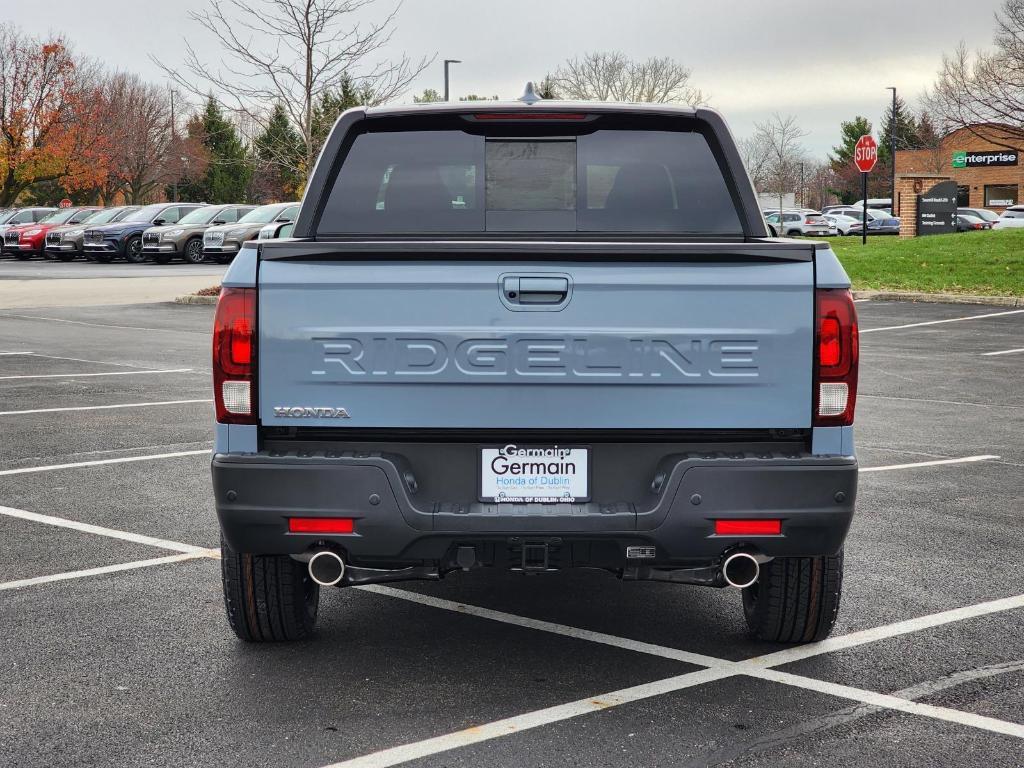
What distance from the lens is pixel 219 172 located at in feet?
283

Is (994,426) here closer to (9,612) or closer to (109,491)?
(109,491)

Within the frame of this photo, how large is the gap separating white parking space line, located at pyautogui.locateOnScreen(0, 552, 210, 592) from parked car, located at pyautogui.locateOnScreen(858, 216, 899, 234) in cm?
5541

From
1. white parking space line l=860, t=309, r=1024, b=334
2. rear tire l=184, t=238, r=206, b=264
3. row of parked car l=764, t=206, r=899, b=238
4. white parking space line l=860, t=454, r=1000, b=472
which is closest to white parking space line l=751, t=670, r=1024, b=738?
white parking space line l=860, t=454, r=1000, b=472

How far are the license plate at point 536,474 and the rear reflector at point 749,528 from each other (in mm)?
443

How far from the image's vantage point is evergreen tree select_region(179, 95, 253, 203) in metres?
85.6

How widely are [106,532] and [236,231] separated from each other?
32.0 meters

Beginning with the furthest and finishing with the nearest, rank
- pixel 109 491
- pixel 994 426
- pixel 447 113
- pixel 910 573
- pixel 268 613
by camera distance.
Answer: pixel 994 426 < pixel 109 491 < pixel 910 573 < pixel 447 113 < pixel 268 613

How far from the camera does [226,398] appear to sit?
13.9 feet

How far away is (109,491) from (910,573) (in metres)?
4.69

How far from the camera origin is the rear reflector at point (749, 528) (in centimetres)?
423

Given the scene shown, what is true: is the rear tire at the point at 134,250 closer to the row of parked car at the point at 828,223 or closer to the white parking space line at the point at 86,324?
the white parking space line at the point at 86,324

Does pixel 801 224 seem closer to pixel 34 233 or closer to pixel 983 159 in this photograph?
pixel 983 159

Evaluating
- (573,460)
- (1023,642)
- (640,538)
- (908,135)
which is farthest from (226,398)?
(908,135)

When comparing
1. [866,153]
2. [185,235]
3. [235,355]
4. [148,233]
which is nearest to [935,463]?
[235,355]
